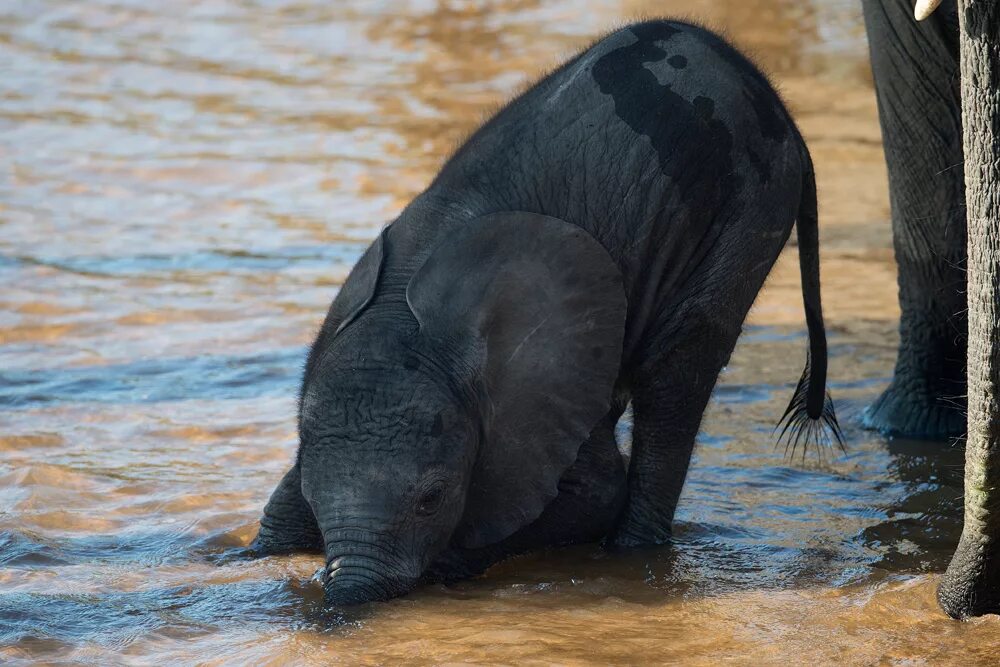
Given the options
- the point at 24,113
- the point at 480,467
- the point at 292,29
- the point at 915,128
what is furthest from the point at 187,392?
the point at 292,29

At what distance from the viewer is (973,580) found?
11.5 feet

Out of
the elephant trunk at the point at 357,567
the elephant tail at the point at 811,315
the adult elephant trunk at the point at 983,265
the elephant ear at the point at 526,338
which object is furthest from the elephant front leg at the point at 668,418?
the adult elephant trunk at the point at 983,265

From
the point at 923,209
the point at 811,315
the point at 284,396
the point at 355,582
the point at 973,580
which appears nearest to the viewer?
the point at 973,580

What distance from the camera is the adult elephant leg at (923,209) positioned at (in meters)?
5.17

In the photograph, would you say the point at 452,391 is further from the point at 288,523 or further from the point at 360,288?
the point at 288,523

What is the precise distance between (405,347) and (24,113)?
7.38 m

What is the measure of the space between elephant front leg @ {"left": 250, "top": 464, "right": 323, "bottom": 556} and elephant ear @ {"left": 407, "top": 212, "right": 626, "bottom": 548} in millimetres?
491

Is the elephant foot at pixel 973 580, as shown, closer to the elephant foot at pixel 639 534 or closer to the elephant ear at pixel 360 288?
the elephant foot at pixel 639 534

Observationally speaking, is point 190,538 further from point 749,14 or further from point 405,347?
point 749,14

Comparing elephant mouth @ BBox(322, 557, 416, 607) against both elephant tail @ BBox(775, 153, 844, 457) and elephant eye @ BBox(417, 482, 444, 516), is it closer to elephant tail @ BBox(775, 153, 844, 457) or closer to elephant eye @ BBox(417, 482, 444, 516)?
elephant eye @ BBox(417, 482, 444, 516)

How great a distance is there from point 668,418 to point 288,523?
1.09 m

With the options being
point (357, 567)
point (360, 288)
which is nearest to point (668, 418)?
point (360, 288)

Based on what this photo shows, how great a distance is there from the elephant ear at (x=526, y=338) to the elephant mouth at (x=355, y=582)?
350mm

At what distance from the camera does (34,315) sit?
679 cm
